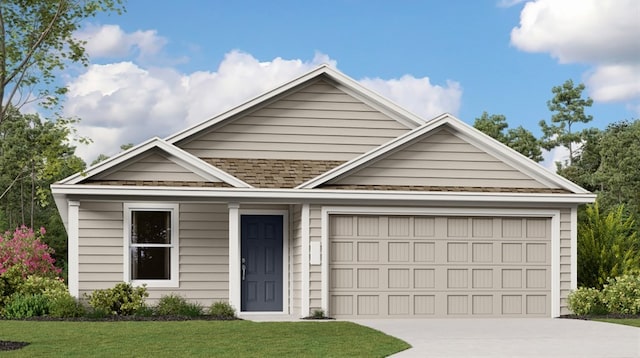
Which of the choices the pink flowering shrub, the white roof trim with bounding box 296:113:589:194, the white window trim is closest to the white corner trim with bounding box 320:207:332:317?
the white roof trim with bounding box 296:113:589:194

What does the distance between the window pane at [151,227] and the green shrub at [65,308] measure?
1992 mm

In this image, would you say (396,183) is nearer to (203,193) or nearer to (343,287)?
(343,287)

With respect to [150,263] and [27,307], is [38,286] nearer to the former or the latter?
[27,307]

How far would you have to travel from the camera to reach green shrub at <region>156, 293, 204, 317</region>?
20.2 m

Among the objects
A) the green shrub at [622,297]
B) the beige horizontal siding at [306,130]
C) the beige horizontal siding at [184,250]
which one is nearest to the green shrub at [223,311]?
the beige horizontal siding at [184,250]

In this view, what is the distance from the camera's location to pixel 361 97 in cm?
2389

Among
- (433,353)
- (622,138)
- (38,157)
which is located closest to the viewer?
(433,353)

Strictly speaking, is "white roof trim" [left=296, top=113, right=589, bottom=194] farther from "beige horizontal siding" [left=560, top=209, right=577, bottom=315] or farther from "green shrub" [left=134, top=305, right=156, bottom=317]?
"green shrub" [left=134, top=305, right=156, bottom=317]

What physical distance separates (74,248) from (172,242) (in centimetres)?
218

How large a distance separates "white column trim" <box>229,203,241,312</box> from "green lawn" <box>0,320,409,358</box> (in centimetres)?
179

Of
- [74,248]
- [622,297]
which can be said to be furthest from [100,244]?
[622,297]

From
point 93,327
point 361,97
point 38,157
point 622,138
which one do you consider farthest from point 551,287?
point 622,138

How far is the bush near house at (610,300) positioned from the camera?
2127 centimetres

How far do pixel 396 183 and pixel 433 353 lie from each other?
25.4 ft
